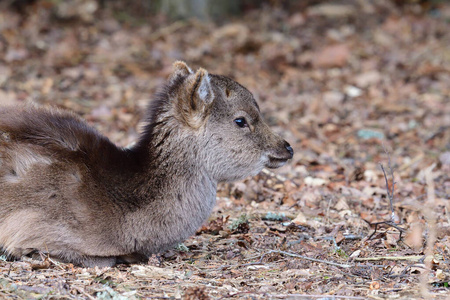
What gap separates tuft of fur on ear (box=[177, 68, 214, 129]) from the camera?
16.7 ft

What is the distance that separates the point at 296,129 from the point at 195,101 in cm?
493

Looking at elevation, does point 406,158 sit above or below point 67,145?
below

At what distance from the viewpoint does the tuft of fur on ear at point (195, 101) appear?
508 centimetres

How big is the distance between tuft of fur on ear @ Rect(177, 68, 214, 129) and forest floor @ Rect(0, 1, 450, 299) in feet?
4.04

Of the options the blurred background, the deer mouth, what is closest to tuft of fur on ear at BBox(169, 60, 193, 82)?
the deer mouth

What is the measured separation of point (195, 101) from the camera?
5.10m

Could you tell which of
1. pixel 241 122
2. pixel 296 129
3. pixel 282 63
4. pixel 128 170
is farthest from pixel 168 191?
pixel 282 63

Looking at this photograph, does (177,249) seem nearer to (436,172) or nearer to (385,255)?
(385,255)

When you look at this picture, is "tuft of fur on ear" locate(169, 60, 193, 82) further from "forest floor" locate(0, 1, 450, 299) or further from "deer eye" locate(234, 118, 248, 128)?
"forest floor" locate(0, 1, 450, 299)

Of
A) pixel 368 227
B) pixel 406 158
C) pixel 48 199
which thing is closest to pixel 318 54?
pixel 406 158

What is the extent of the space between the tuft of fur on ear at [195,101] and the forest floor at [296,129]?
1232 millimetres

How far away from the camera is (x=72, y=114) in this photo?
5.64m

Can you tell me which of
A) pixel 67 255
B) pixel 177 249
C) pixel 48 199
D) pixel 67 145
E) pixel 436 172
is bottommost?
pixel 436 172

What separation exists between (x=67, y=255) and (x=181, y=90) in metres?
1.68
